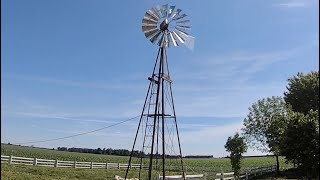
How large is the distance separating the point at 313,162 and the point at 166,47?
10774 mm

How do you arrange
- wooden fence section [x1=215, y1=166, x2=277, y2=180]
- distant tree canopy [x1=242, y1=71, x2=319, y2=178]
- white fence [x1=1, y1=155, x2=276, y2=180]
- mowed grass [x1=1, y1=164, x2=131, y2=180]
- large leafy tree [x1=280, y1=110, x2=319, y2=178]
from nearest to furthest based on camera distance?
large leafy tree [x1=280, y1=110, x2=319, y2=178] → mowed grass [x1=1, y1=164, x2=131, y2=180] → white fence [x1=1, y1=155, x2=276, y2=180] → wooden fence section [x1=215, y1=166, x2=277, y2=180] → distant tree canopy [x1=242, y1=71, x2=319, y2=178]

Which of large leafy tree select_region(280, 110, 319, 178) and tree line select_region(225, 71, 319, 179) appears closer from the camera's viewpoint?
large leafy tree select_region(280, 110, 319, 178)

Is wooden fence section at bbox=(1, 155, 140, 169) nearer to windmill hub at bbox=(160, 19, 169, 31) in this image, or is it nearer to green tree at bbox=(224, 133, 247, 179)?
green tree at bbox=(224, 133, 247, 179)

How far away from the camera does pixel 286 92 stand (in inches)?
1961

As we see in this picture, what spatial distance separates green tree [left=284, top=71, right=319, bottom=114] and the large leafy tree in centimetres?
2171

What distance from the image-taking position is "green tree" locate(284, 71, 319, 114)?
44.0m

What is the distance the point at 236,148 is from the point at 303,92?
56.7 ft

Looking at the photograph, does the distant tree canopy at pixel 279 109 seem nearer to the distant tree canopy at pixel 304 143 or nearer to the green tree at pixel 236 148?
the green tree at pixel 236 148

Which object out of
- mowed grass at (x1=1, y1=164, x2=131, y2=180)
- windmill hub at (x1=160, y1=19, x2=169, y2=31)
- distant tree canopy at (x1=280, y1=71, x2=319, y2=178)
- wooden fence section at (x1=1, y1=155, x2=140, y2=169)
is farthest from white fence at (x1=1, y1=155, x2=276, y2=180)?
windmill hub at (x1=160, y1=19, x2=169, y2=31)

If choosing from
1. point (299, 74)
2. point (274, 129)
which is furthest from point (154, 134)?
point (299, 74)

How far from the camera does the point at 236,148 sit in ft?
110

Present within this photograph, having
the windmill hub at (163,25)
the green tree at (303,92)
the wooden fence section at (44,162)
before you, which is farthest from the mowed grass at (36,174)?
the green tree at (303,92)

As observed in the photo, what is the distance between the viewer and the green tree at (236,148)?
3328 centimetres

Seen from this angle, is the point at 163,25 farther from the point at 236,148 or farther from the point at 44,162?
the point at 44,162
